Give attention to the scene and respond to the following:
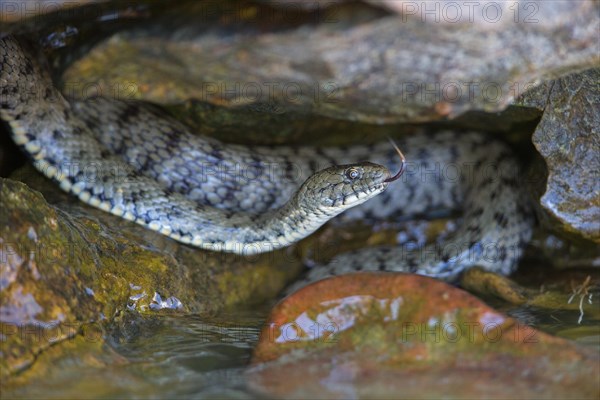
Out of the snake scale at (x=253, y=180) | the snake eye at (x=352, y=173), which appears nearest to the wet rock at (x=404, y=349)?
the snake eye at (x=352, y=173)

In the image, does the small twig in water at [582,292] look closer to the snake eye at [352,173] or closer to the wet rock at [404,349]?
the wet rock at [404,349]

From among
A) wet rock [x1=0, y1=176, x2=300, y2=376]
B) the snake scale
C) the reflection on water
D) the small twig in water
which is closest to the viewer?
the reflection on water

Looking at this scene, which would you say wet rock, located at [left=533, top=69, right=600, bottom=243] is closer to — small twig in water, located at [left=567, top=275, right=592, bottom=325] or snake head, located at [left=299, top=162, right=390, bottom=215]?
small twig in water, located at [left=567, top=275, right=592, bottom=325]

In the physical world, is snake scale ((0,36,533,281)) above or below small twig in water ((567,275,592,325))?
→ above

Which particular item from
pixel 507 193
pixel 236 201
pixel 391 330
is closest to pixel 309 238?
pixel 236 201

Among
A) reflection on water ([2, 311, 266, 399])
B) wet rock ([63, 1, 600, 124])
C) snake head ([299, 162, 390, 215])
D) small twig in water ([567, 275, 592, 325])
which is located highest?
wet rock ([63, 1, 600, 124])

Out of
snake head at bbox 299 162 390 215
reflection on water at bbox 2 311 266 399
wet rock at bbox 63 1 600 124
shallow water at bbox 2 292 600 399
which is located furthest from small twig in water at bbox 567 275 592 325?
reflection on water at bbox 2 311 266 399

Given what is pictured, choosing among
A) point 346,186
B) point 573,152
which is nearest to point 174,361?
point 346,186
